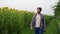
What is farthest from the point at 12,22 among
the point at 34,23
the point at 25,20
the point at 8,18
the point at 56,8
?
the point at 56,8

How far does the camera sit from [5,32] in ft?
40.6

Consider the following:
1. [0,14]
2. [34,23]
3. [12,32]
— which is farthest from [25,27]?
[34,23]

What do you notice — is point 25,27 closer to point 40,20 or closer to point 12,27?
point 12,27

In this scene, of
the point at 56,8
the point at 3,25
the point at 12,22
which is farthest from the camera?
the point at 56,8

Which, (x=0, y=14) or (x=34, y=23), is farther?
(x=0, y=14)

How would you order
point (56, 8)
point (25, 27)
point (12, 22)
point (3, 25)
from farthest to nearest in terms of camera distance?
point (56, 8)
point (25, 27)
point (12, 22)
point (3, 25)

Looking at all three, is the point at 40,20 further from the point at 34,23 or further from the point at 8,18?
→ the point at 8,18

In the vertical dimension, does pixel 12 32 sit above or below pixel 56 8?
below

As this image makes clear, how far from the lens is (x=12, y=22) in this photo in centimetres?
1291

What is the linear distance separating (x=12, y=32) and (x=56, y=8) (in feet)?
28.6

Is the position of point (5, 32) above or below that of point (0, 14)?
below

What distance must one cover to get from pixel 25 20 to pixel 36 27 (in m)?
6.89

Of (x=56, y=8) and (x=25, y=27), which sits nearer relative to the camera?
(x=25, y=27)

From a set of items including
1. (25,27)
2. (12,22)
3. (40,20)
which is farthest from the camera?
(25,27)
